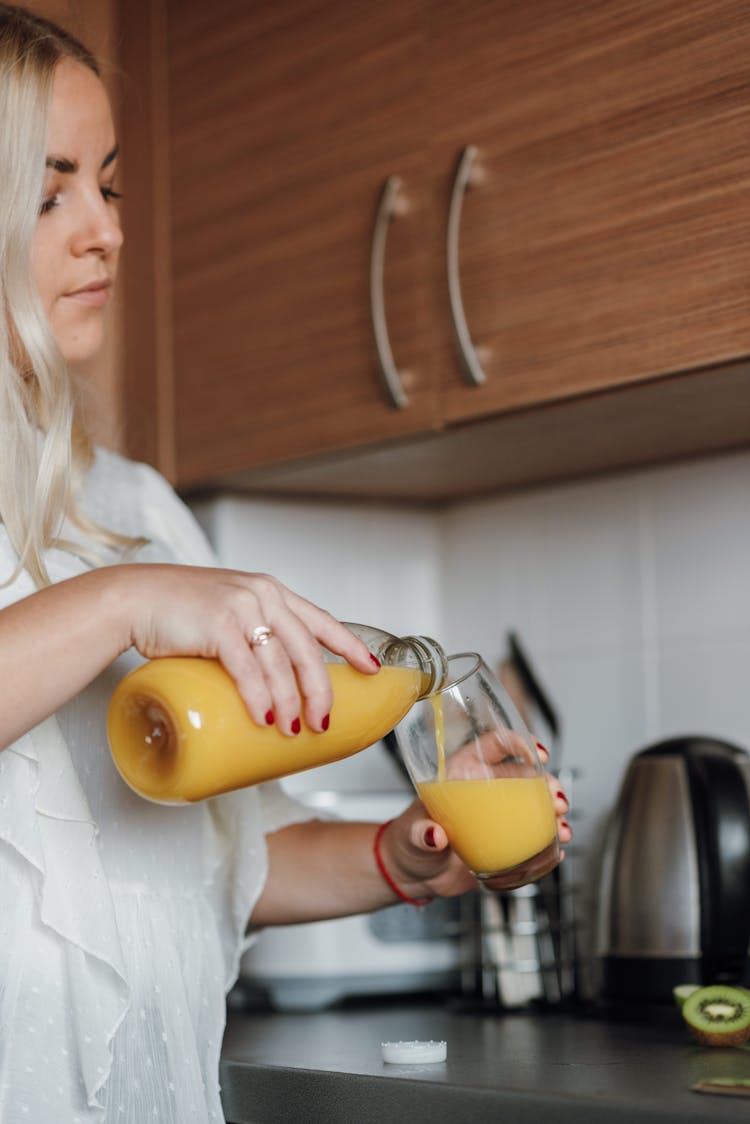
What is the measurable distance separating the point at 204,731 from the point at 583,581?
99cm

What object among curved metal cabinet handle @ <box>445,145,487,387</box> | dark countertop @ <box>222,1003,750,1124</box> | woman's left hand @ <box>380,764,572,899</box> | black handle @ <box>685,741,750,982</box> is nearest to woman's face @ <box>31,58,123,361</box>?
curved metal cabinet handle @ <box>445,145,487,387</box>

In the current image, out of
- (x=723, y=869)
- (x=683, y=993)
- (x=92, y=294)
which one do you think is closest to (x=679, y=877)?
(x=723, y=869)

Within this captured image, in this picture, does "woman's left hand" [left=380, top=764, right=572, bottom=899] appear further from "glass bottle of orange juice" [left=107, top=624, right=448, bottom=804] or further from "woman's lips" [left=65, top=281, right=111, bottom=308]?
"woman's lips" [left=65, top=281, right=111, bottom=308]

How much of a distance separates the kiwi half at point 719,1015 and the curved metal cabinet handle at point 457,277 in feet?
1.98

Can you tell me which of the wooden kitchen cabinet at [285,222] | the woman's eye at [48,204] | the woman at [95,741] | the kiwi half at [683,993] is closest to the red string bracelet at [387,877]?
the woman at [95,741]

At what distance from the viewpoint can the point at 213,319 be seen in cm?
174

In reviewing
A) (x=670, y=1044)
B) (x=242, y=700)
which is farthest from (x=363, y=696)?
(x=670, y=1044)

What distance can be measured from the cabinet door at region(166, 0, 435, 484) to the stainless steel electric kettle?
1.42ft

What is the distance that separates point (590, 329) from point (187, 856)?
58cm

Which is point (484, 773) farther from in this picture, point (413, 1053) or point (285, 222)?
point (285, 222)

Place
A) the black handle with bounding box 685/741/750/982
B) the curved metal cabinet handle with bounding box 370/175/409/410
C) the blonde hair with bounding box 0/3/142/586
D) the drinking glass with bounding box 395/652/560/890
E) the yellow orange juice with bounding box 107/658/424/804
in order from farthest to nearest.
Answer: the curved metal cabinet handle with bounding box 370/175/409/410 < the black handle with bounding box 685/741/750/982 < the blonde hair with bounding box 0/3/142/586 < the drinking glass with bounding box 395/652/560/890 < the yellow orange juice with bounding box 107/658/424/804

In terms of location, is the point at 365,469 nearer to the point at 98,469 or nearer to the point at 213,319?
the point at 213,319

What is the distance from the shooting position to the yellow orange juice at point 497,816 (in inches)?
38.6

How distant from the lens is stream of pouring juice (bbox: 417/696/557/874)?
979 millimetres
